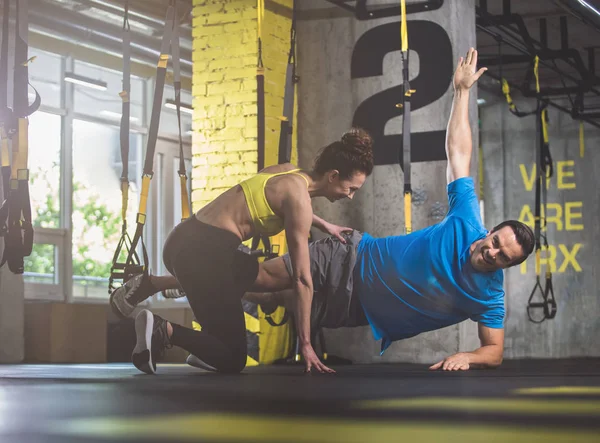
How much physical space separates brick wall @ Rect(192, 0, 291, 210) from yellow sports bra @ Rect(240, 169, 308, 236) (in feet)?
7.66

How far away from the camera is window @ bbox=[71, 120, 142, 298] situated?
11.8m

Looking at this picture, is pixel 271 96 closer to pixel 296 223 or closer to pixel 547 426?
pixel 296 223

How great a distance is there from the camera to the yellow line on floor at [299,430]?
155 centimetres

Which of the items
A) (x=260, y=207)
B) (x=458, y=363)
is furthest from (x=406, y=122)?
(x=458, y=363)

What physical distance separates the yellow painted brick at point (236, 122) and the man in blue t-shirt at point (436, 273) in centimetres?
197

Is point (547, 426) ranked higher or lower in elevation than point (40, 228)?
lower

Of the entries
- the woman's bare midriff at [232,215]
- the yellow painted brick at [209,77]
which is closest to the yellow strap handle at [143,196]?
the woman's bare midriff at [232,215]

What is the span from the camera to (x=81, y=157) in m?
11.9

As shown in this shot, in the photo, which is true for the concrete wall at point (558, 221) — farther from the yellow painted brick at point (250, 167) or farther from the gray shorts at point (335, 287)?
the gray shorts at point (335, 287)

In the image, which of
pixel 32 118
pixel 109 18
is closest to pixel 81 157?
pixel 32 118

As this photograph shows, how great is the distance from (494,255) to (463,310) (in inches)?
16.5

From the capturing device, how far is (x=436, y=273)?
13.7ft

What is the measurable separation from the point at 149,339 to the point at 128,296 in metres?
0.88

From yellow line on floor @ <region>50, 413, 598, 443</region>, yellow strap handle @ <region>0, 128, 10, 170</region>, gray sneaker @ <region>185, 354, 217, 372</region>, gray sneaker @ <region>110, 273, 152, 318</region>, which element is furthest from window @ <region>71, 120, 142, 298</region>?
yellow line on floor @ <region>50, 413, 598, 443</region>
